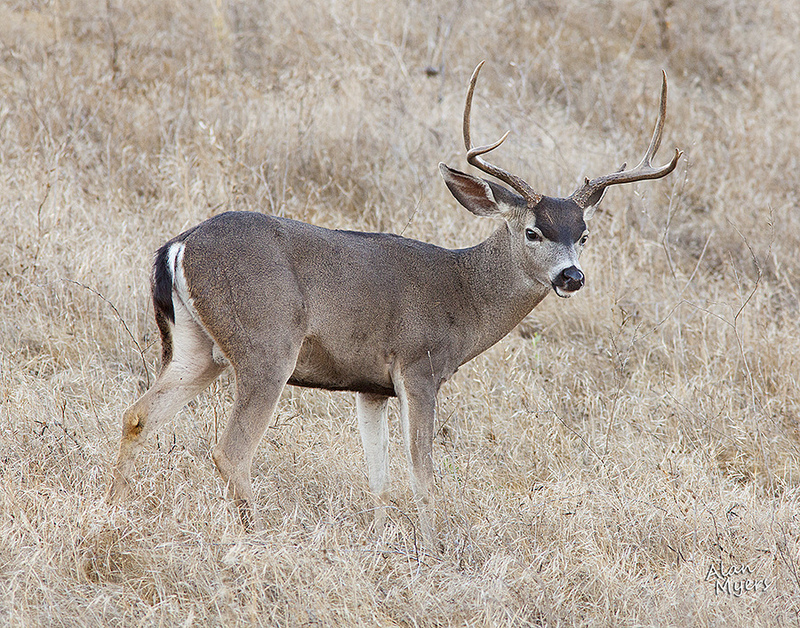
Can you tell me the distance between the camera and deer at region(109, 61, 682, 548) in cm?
385

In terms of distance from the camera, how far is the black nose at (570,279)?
4.30 metres

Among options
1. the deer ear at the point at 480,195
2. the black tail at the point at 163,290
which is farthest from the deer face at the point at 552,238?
the black tail at the point at 163,290

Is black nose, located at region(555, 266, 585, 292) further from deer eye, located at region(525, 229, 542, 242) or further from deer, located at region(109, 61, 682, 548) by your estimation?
A: deer eye, located at region(525, 229, 542, 242)

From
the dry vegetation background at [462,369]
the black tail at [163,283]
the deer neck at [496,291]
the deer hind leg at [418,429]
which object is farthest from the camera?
the deer neck at [496,291]

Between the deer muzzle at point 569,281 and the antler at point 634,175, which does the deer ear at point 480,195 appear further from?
the deer muzzle at point 569,281

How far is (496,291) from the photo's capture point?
15.3 feet

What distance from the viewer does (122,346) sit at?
5.33 meters

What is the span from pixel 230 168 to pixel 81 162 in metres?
1.10

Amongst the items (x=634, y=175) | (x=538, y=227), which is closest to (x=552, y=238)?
(x=538, y=227)

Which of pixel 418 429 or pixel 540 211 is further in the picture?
pixel 540 211

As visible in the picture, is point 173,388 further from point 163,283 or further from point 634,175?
point 634,175

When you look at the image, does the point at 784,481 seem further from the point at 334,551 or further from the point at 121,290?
the point at 121,290

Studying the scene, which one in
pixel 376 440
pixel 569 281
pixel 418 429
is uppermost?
pixel 569 281

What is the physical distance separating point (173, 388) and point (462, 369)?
196 centimetres
